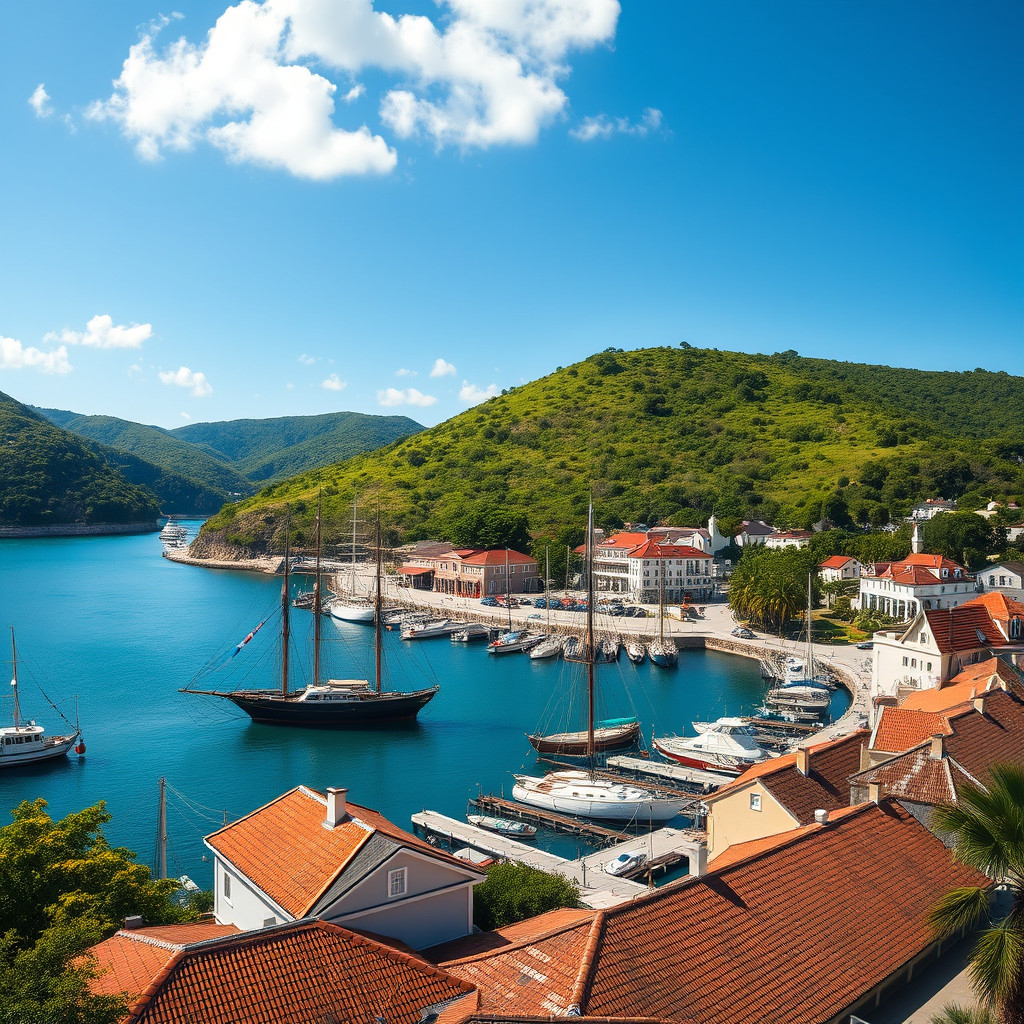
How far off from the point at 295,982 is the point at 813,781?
1388cm

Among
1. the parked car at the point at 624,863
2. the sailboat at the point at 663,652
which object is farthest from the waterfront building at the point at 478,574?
the parked car at the point at 624,863

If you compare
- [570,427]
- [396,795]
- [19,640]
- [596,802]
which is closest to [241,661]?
[19,640]

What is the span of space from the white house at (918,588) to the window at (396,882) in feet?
178

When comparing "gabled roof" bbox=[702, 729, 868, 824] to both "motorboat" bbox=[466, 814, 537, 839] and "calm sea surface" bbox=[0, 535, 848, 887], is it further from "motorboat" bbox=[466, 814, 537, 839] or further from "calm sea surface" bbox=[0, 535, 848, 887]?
"calm sea surface" bbox=[0, 535, 848, 887]

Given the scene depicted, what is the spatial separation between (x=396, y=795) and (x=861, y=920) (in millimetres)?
23286

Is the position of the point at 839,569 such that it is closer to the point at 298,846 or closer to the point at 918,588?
the point at 918,588

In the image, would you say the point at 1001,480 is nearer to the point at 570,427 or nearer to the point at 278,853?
the point at 570,427

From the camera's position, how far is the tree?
16062mm

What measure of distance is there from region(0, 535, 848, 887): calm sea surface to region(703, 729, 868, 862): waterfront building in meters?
9.61

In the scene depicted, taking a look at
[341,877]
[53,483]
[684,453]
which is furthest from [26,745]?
[53,483]

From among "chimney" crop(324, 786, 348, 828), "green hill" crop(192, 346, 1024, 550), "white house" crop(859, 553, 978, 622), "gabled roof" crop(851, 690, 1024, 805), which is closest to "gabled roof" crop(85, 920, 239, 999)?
"chimney" crop(324, 786, 348, 828)

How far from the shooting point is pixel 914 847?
15617mm

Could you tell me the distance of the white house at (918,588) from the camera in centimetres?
6031

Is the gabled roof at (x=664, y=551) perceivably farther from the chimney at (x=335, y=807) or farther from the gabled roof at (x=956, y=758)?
the chimney at (x=335, y=807)
